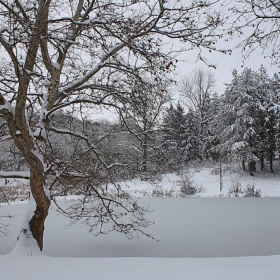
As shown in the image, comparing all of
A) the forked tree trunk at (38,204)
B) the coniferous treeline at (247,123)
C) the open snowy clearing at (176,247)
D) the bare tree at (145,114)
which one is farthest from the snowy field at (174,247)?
the coniferous treeline at (247,123)

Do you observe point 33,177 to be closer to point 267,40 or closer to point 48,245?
point 48,245

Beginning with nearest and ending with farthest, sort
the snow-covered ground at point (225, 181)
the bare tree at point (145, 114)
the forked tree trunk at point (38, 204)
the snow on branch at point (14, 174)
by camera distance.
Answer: the forked tree trunk at point (38, 204), the snow on branch at point (14, 174), the bare tree at point (145, 114), the snow-covered ground at point (225, 181)

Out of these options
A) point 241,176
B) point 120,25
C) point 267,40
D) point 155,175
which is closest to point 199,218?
point 155,175

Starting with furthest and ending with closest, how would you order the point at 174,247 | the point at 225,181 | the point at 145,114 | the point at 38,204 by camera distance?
1. the point at 225,181
2. the point at 174,247
3. the point at 145,114
4. the point at 38,204

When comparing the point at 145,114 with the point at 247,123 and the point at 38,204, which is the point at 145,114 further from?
the point at 247,123

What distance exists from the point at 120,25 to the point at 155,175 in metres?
2.71

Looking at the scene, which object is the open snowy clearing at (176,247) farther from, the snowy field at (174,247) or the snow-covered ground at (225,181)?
the snow-covered ground at (225,181)

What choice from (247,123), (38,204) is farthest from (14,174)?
(247,123)

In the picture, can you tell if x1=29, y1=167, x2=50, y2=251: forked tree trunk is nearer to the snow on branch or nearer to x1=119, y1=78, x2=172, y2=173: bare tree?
the snow on branch

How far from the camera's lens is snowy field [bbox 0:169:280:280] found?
238 centimetres

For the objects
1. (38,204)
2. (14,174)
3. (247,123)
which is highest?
(247,123)

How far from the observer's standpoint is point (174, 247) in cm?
579

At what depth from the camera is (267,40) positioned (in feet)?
14.4

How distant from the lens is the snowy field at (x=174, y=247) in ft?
7.80
